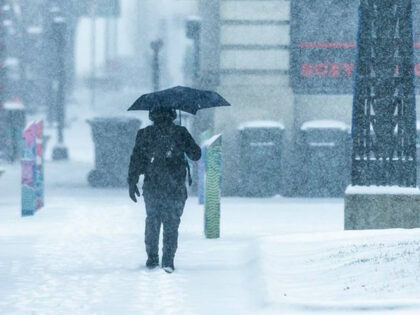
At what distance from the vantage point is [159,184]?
10367mm

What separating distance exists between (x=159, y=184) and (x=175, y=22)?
56408 millimetres

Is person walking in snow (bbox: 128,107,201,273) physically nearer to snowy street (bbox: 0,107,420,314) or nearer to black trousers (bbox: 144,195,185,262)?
black trousers (bbox: 144,195,185,262)

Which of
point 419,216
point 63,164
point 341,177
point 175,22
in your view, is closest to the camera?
point 419,216

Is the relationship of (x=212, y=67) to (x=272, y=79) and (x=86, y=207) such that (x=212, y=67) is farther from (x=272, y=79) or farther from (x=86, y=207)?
(x=86, y=207)

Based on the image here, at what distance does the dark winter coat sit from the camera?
34.0 feet

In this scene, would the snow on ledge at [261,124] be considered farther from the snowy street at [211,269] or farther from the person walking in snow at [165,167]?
the person walking in snow at [165,167]

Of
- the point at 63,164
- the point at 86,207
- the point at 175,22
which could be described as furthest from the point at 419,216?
the point at 175,22

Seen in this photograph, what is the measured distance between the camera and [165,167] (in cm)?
1037

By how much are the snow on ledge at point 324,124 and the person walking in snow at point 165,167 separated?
8.17 meters

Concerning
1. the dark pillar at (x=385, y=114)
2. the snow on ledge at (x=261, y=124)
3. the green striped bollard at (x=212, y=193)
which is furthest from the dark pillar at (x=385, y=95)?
the snow on ledge at (x=261, y=124)

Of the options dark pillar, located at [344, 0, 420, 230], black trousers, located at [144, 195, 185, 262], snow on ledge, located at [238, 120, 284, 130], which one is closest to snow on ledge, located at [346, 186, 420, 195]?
dark pillar, located at [344, 0, 420, 230]

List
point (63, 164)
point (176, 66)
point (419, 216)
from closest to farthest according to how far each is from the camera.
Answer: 1. point (419, 216)
2. point (63, 164)
3. point (176, 66)

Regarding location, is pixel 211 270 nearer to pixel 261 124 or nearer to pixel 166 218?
pixel 166 218

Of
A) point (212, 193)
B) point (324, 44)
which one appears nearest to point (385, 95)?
point (212, 193)
